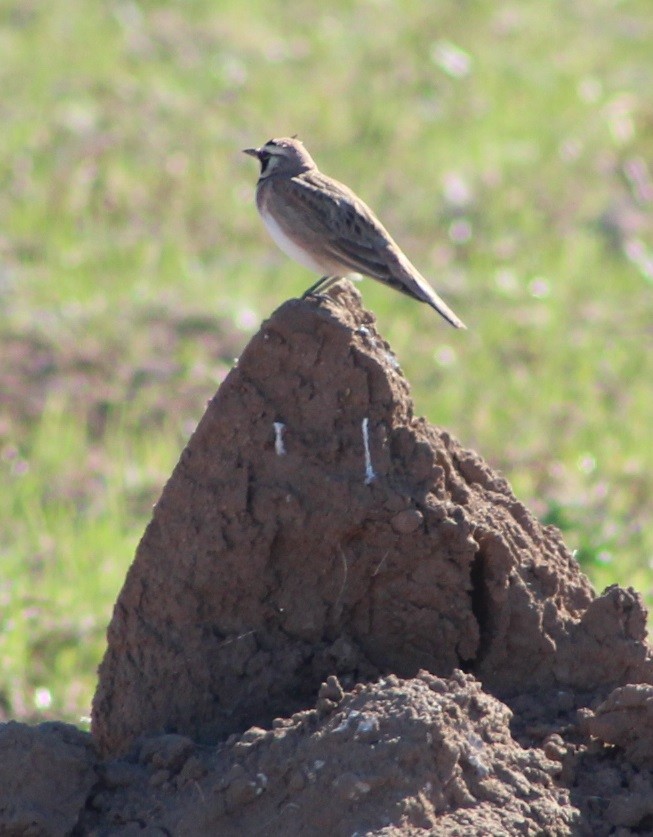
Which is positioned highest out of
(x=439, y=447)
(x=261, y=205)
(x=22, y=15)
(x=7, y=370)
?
(x=22, y=15)

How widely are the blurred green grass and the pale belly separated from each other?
2152 millimetres

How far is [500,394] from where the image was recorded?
10.5 metres

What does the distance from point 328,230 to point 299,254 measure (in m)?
0.21

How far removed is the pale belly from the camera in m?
6.08

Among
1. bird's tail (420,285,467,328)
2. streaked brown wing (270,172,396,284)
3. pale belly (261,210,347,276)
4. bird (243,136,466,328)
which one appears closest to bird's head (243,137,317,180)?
bird (243,136,466,328)

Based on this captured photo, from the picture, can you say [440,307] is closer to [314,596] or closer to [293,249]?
[293,249]

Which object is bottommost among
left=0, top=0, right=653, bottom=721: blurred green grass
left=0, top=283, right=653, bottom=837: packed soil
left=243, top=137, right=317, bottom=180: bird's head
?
left=0, top=283, right=653, bottom=837: packed soil

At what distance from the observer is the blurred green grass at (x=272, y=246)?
874cm

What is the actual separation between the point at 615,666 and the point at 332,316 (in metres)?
1.26

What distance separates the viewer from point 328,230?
602cm

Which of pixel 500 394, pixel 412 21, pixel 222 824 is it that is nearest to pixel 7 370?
pixel 500 394

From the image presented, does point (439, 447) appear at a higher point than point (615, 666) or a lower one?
higher

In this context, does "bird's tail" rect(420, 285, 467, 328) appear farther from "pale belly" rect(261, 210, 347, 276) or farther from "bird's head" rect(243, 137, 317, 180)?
"bird's head" rect(243, 137, 317, 180)

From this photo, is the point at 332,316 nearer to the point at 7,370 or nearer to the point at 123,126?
the point at 7,370
